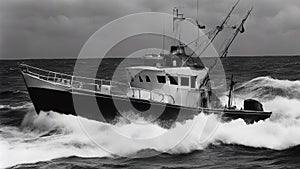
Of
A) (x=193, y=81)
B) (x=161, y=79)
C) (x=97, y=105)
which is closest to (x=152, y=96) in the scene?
(x=161, y=79)

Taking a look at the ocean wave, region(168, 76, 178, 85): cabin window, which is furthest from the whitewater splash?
the ocean wave

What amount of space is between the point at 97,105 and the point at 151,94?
287 cm

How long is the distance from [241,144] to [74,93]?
28.0 feet

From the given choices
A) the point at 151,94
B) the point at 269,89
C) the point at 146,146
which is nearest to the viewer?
the point at 146,146

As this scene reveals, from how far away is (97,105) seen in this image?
18719 mm

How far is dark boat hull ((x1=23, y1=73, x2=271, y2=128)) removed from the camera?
18.6 meters

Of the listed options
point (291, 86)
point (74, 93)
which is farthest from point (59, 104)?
point (291, 86)

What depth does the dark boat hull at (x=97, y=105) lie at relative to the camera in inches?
731

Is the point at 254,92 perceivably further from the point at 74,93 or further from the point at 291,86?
the point at 74,93

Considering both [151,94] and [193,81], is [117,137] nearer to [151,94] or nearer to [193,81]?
[151,94]

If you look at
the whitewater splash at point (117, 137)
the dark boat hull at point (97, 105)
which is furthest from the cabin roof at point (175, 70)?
the whitewater splash at point (117, 137)

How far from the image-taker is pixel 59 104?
19.1 metres

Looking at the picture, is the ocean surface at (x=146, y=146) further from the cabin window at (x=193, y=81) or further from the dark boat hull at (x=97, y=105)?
the cabin window at (x=193, y=81)

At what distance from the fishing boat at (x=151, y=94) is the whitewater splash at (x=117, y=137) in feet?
1.48
